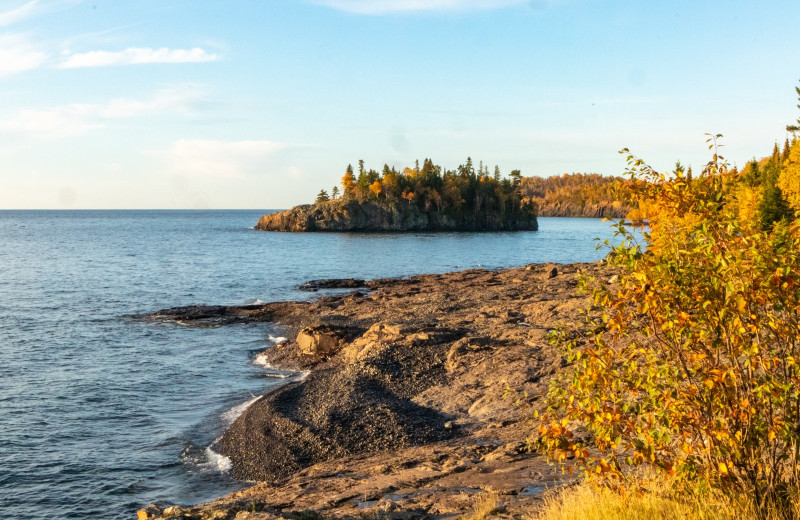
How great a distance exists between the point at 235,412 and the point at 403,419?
7.45 m

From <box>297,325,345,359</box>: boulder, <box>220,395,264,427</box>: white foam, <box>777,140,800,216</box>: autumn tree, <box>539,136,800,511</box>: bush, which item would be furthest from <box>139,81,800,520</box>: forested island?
<box>777,140,800,216</box>: autumn tree

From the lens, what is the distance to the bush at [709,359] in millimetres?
6977

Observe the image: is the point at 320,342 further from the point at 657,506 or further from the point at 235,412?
the point at 657,506

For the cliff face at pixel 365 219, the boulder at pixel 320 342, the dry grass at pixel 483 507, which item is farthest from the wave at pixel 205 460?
the cliff face at pixel 365 219

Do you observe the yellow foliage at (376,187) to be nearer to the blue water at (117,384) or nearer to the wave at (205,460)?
the blue water at (117,384)

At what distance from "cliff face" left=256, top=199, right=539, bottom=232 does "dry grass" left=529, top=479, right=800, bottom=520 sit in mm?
154988

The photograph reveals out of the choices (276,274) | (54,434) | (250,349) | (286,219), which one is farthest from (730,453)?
(286,219)

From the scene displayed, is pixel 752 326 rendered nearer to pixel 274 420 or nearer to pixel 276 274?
pixel 274 420

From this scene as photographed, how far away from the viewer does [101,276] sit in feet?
216

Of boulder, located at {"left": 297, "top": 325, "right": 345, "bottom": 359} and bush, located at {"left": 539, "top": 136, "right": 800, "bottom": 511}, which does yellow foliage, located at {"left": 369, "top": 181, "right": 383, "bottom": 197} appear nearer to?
boulder, located at {"left": 297, "top": 325, "right": 345, "bottom": 359}

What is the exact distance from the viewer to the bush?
6977 mm

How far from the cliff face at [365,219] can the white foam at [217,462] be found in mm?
144684

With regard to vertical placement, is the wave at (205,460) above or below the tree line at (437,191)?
below

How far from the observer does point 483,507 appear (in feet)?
34.3
